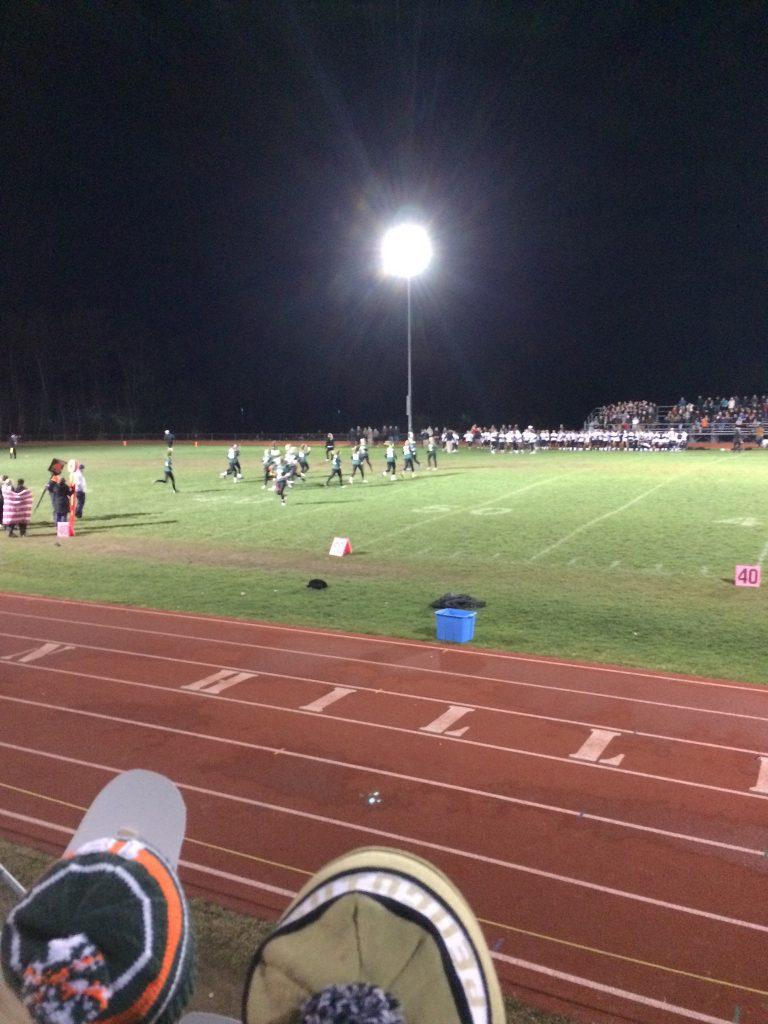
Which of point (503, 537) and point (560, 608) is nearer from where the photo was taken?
point (560, 608)

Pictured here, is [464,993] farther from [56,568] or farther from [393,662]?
[56,568]

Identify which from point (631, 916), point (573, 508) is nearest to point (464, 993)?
point (631, 916)

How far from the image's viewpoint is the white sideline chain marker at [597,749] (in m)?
7.22

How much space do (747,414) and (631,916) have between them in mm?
49608

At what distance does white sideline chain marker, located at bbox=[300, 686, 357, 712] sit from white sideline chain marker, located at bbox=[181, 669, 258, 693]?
1100 mm

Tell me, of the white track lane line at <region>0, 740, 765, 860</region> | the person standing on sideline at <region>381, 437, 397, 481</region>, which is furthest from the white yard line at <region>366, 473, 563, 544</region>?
the white track lane line at <region>0, 740, 765, 860</region>

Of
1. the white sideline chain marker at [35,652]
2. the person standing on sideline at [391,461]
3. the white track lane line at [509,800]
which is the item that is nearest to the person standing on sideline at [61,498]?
the white sideline chain marker at [35,652]

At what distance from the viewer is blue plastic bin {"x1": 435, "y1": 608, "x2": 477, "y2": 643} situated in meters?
10.9

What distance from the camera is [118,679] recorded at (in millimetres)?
9594

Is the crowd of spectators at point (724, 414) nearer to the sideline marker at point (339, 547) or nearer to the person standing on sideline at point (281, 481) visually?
the person standing on sideline at point (281, 481)

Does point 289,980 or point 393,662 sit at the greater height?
point 289,980

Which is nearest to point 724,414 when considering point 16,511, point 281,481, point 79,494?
point 281,481

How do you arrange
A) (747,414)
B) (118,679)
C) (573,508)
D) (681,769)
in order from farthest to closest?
(747,414) < (573,508) < (118,679) < (681,769)

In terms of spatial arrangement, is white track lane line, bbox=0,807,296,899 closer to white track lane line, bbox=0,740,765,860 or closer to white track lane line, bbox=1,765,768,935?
white track lane line, bbox=1,765,768,935
